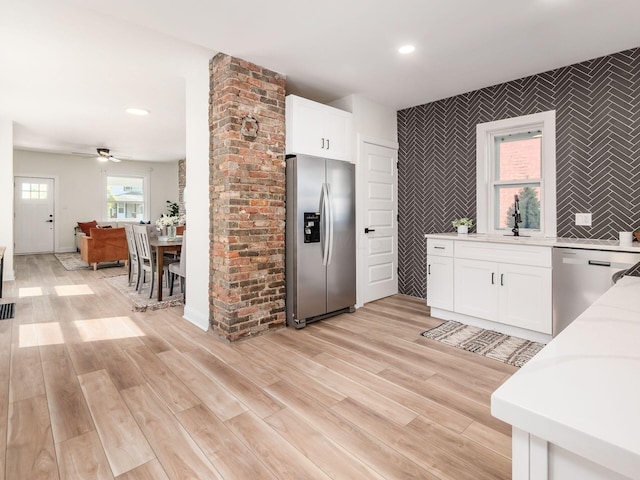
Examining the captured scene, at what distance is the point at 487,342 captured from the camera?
3.15m

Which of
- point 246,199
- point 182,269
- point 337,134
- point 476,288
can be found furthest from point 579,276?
point 182,269

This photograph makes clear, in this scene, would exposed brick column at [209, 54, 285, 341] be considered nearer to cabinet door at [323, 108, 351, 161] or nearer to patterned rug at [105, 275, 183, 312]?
cabinet door at [323, 108, 351, 161]

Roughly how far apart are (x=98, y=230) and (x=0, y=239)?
1.47 meters

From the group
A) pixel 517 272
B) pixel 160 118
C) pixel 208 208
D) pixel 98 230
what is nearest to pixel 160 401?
pixel 208 208

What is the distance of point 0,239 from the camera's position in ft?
18.3

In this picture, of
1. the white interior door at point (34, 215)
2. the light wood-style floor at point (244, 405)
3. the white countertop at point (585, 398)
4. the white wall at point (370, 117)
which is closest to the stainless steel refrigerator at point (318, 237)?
the light wood-style floor at point (244, 405)

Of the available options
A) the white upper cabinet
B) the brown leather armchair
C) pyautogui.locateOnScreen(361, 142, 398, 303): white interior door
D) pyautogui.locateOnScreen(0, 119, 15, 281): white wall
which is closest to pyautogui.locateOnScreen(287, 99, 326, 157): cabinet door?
the white upper cabinet

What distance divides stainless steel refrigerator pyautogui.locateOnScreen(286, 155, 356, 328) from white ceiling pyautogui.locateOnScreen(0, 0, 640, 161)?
1.02 metres

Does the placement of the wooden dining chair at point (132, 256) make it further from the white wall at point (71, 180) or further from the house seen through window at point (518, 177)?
the white wall at point (71, 180)

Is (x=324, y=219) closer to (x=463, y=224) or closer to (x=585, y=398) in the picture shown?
(x=463, y=224)

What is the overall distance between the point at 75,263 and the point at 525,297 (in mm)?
8400

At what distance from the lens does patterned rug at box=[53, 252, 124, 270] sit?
7108mm

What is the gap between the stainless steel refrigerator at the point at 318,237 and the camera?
11.5 feet

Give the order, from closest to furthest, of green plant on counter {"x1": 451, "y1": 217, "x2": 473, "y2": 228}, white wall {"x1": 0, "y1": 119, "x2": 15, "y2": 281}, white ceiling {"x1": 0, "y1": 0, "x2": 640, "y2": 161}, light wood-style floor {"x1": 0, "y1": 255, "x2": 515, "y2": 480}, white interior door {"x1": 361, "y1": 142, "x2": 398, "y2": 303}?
light wood-style floor {"x1": 0, "y1": 255, "x2": 515, "y2": 480} → white ceiling {"x1": 0, "y1": 0, "x2": 640, "y2": 161} → green plant on counter {"x1": 451, "y1": 217, "x2": 473, "y2": 228} → white interior door {"x1": 361, "y1": 142, "x2": 398, "y2": 303} → white wall {"x1": 0, "y1": 119, "x2": 15, "y2": 281}
